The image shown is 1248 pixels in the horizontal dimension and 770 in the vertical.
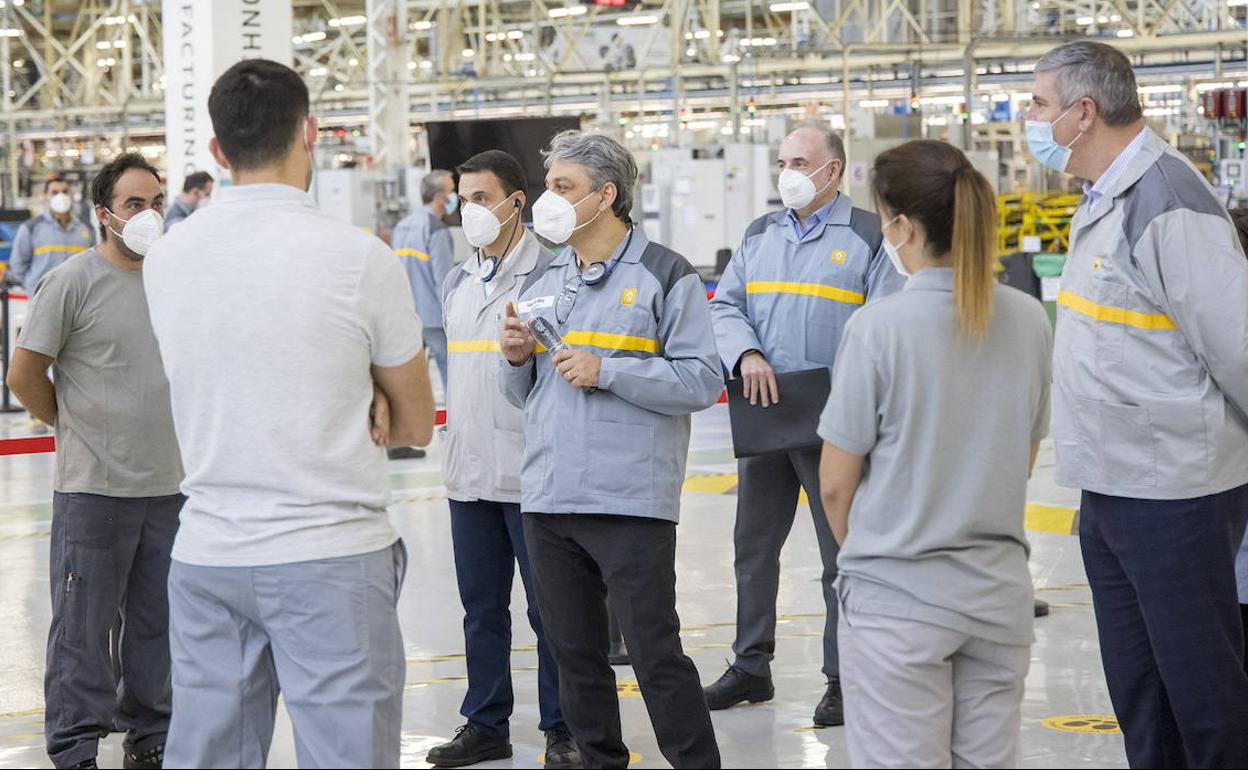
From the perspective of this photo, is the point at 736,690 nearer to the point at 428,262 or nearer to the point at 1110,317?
the point at 1110,317

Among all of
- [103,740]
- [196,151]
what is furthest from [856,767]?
[196,151]

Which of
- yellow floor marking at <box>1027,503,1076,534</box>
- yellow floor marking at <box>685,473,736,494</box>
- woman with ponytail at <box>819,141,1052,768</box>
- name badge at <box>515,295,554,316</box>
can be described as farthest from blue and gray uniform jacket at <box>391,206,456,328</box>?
woman with ponytail at <box>819,141,1052,768</box>

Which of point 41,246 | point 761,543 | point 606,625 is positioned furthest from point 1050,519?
point 41,246

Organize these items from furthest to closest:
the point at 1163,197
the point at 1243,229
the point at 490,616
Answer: the point at 490,616 < the point at 1243,229 < the point at 1163,197

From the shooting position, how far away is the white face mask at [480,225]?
4.34 m

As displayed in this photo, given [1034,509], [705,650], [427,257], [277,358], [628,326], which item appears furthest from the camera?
[427,257]

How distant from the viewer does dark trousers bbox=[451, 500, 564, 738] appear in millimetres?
4352

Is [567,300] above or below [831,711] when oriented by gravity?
above

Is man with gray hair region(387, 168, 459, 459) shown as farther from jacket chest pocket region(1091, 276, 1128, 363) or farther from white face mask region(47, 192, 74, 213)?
jacket chest pocket region(1091, 276, 1128, 363)

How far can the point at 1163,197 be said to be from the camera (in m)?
3.29

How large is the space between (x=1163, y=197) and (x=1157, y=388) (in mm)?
410

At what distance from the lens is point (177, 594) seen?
276 centimetres

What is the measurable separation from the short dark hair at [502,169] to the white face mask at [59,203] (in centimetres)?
1036

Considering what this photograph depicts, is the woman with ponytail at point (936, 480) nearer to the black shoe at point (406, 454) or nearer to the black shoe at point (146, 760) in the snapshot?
the black shoe at point (146, 760)
